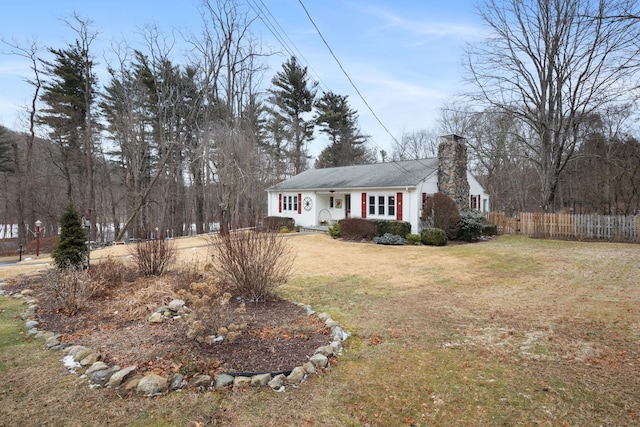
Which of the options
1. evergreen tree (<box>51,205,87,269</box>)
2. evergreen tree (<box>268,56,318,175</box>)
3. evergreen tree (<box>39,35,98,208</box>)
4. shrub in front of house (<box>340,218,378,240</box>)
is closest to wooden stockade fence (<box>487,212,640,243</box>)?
shrub in front of house (<box>340,218,378,240</box>)

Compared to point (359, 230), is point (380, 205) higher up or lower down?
higher up

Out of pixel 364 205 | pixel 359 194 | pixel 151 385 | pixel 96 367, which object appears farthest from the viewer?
pixel 359 194

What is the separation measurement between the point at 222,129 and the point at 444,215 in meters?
14.3

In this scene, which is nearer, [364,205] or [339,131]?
[364,205]

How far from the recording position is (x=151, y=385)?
3.26m

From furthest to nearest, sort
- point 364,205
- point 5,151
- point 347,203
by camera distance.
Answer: point 5,151 → point 347,203 → point 364,205

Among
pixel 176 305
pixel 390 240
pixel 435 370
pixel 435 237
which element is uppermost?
pixel 435 237

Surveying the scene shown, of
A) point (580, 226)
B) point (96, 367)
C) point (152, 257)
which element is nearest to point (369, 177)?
point (580, 226)

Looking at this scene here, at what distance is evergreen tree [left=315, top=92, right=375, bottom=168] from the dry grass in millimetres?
26477

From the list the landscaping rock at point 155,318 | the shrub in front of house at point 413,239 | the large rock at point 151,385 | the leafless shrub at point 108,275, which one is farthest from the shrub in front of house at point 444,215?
the large rock at point 151,385

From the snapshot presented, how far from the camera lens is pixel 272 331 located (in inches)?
188

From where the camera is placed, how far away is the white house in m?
17.9

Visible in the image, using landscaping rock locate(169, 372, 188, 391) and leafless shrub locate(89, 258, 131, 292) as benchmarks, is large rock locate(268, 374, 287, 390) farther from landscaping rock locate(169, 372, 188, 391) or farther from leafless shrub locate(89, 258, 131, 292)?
leafless shrub locate(89, 258, 131, 292)

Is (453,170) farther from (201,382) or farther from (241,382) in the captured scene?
(201,382)
